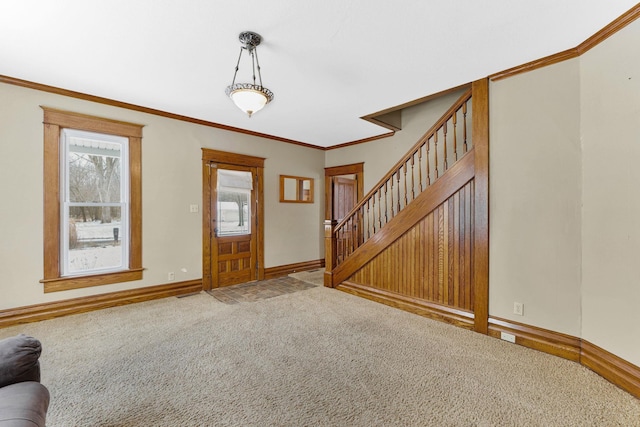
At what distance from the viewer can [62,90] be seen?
3107mm

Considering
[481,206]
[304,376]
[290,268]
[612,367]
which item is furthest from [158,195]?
[612,367]

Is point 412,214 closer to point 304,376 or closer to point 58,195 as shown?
point 304,376

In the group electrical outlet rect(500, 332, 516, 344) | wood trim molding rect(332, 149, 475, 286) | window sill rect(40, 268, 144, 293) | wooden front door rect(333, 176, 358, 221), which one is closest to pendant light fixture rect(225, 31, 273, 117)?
wood trim molding rect(332, 149, 475, 286)

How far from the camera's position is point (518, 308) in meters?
2.52

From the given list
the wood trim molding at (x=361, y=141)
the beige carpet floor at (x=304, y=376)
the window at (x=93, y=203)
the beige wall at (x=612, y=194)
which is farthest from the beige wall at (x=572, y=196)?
the window at (x=93, y=203)

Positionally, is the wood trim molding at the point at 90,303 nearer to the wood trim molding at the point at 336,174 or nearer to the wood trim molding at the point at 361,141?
the wood trim molding at the point at 336,174

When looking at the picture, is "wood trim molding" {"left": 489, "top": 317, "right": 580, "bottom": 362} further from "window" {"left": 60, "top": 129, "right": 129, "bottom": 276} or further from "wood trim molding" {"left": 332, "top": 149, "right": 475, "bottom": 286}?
"window" {"left": 60, "top": 129, "right": 129, "bottom": 276}

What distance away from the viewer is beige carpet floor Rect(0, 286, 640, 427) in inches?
64.7

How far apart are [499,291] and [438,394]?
1311 millimetres

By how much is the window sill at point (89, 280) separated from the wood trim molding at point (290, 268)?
6.64ft

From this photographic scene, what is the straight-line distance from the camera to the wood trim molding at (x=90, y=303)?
288 centimetres

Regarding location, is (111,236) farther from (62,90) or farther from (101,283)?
(62,90)

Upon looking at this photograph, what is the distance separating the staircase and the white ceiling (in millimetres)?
612

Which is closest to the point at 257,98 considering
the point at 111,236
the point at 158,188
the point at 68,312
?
the point at 158,188
